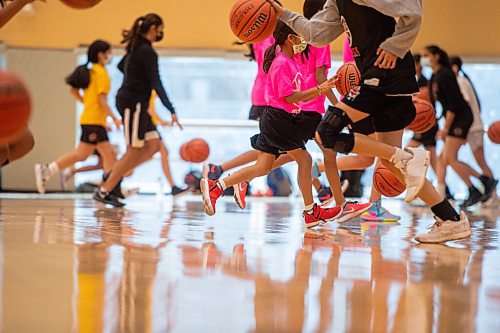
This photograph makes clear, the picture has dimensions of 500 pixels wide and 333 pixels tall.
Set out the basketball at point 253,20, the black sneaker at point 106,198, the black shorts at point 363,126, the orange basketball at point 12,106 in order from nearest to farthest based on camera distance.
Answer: the orange basketball at point 12,106, the basketball at point 253,20, the black shorts at point 363,126, the black sneaker at point 106,198

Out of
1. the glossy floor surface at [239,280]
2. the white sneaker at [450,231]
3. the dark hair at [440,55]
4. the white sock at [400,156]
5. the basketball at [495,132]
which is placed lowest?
the glossy floor surface at [239,280]

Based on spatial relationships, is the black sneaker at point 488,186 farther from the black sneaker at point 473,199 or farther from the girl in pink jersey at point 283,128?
the girl in pink jersey at point 283,128

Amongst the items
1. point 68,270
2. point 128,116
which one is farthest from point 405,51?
point 128,116

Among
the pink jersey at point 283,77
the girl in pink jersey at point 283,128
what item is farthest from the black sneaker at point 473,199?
the pink jersey at point 283,77

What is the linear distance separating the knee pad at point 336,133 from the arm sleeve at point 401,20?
415mm

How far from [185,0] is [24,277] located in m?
9.71

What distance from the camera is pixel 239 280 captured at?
2961 millimetres

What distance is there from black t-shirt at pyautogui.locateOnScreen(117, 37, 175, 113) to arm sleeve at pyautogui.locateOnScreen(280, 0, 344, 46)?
3.31m

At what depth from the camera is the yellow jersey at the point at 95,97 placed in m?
8.83

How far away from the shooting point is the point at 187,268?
3.21m

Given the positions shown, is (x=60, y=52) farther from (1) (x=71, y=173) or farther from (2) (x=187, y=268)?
(2) (x=187, y=268)

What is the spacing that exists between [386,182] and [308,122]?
0.79 meters

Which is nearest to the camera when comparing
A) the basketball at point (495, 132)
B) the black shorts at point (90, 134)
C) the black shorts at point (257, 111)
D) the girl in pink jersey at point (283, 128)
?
the girl in pink jersey at point (283, 128)

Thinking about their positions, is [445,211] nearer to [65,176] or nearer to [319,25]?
[319,25]
